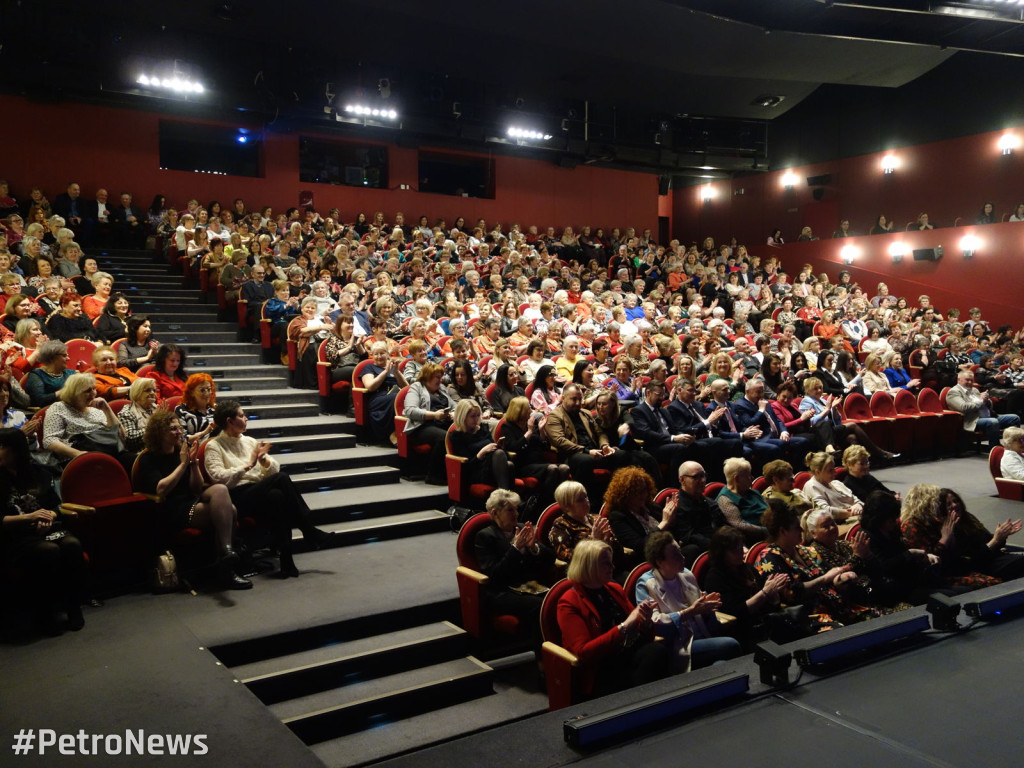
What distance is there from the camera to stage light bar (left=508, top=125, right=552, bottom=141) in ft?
36.1

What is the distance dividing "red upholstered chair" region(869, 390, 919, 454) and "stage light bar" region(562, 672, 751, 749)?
16.3ft

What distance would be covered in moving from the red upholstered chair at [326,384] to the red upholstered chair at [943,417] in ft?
16.6

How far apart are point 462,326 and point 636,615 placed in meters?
3.95

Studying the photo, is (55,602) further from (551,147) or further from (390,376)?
(551,147)

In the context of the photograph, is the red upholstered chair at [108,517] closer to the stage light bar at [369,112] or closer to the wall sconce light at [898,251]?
the stage light bar at [369,112]

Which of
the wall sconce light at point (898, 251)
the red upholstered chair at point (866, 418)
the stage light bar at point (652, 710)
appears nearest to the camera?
the stage light bar at point (652, 710)

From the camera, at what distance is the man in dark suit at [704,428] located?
16.1 ft

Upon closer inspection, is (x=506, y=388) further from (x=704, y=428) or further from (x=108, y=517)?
(x=108, y=517)

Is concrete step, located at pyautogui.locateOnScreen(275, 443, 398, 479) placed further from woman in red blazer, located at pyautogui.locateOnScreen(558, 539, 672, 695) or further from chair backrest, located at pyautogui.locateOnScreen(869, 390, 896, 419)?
chair backrest, located at pyautogui.locateOnScreen(869, 390, 896, 419)

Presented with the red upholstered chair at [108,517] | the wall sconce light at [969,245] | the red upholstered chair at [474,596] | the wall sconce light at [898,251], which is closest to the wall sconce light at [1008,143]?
the wall sconce light at [969,245]

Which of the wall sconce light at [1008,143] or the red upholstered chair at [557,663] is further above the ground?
the wall sconce light at [1008,143]

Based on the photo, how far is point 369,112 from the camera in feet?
32.3

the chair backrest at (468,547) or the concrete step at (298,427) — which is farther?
the concrete step at (298,427)

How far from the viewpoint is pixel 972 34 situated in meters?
7.18
